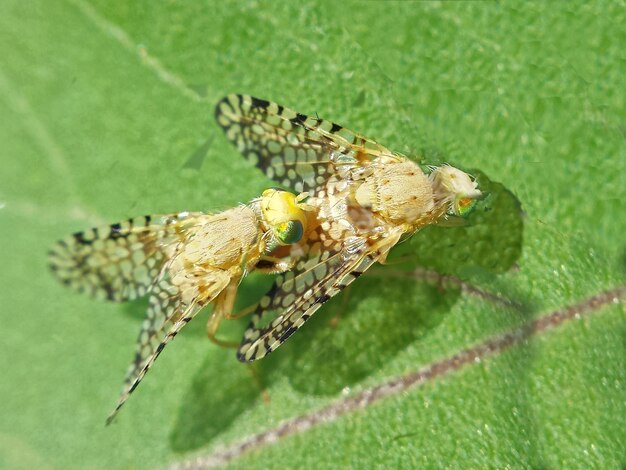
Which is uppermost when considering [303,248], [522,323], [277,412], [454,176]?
[454,176]

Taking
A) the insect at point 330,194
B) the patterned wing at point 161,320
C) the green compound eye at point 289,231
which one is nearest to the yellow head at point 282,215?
the green compound eye at point 289,231

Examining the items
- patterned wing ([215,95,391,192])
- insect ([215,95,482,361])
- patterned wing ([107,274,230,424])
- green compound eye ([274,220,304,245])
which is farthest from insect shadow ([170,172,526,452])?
patterned wing ([215,95,391,192])

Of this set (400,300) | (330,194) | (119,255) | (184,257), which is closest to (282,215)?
(330,194)

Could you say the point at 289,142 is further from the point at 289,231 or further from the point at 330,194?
the point at 289,231

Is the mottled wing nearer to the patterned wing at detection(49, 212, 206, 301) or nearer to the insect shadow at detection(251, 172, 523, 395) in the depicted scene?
the insect shadow at detection(251, 172, 523, 395)

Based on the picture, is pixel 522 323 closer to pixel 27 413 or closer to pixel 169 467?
pixel 169 467

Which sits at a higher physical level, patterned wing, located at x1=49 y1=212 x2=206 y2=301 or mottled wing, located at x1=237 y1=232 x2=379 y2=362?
mottled wing, located at x1=237 y1=232 x2=379 y2=362

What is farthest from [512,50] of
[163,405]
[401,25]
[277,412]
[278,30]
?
[163,405]
